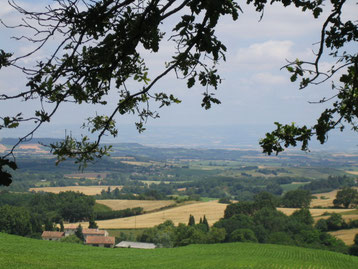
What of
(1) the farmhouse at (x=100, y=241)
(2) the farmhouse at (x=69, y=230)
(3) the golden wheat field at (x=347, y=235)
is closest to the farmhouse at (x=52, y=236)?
(1) the farmhouse at (x=100, y=241)

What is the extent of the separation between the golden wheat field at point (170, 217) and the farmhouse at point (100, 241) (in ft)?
25.7

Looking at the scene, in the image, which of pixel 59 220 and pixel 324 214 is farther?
pixel 59 220

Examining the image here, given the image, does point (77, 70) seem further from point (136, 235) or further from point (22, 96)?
point (136, 235)

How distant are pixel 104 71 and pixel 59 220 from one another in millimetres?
83685

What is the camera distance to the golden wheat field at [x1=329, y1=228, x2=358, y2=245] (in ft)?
199

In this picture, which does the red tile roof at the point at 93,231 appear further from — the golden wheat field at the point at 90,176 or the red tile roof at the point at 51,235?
the golden wheat field at the point at 90,176

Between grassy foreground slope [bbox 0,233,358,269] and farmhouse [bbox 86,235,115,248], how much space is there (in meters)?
18.5

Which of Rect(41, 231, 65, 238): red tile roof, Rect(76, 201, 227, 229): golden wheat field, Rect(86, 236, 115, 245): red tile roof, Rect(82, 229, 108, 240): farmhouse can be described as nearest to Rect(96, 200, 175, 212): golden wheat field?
Rect(76, 201, 227, 229): golden wheat field

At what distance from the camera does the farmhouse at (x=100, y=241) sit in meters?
60.6

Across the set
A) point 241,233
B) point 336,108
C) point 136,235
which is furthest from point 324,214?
point 336,108

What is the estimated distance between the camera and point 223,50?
322 centimetres

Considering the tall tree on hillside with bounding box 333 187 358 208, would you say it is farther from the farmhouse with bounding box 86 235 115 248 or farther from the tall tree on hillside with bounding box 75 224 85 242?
the tall tree on hillside with bounding box 75 224 85 242

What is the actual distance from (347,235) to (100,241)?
3523 centimetres

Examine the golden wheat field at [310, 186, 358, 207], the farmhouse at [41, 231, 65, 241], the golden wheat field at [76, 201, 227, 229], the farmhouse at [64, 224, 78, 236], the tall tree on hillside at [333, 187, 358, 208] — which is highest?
the tall tree on hillside at [333, 187, 358, 208]
